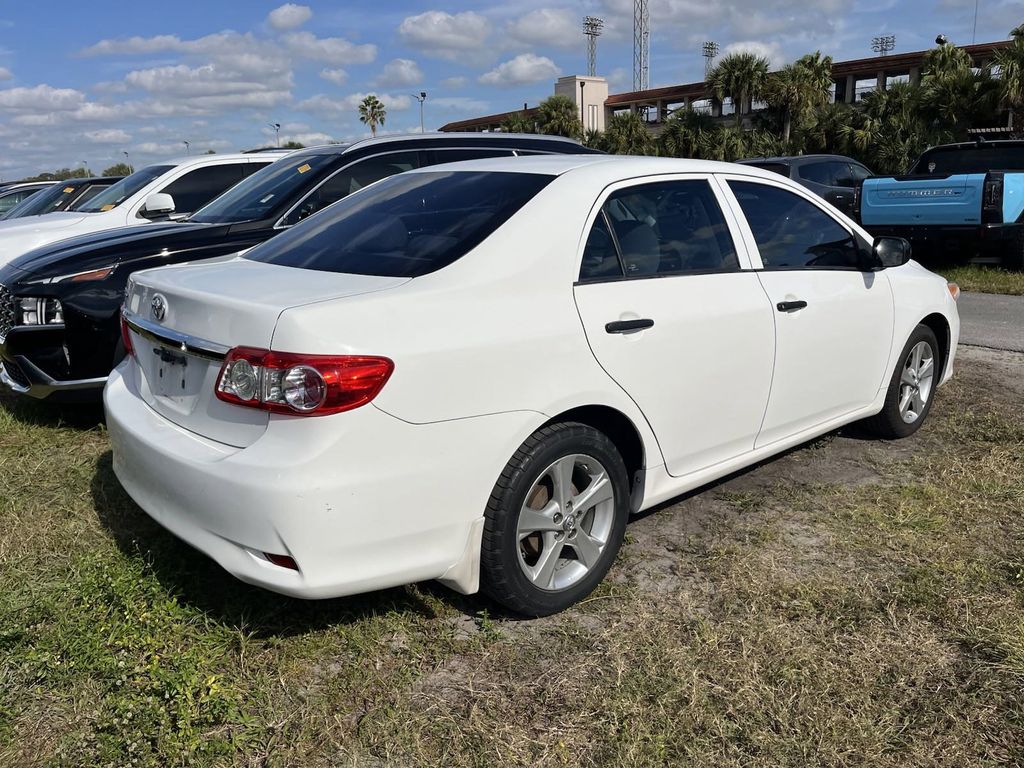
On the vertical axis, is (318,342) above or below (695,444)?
above

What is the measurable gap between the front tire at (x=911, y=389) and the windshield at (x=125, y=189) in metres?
6.69

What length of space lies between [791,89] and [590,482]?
37232mm

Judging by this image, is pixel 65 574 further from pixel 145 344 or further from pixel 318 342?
pixel 318 342

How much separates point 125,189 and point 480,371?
688 centimetres

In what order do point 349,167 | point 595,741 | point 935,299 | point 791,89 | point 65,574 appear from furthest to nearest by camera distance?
point 791,89, point 349,167, point 935,299, point 65,574, point 595,741

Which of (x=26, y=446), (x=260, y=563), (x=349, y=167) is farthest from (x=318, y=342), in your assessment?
(x=349, y=167)

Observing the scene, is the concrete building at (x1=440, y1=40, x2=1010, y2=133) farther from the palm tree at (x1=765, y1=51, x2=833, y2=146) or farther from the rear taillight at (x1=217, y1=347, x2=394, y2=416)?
the rear taillight at (x1=217, y1=347, x2=394, y2=416)

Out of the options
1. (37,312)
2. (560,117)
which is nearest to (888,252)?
(37,312)

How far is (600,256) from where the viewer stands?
324cm

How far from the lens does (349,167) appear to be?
6.11m

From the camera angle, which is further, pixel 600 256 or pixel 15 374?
pixel 15 374

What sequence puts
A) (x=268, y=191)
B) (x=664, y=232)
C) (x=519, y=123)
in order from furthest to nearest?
1. (x=519, y=123)
2. (x=268, y=191)
3. (x=664, y=232)

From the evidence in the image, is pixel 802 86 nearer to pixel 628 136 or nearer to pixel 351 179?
pixel 628 136

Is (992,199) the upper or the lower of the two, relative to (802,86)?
lower
